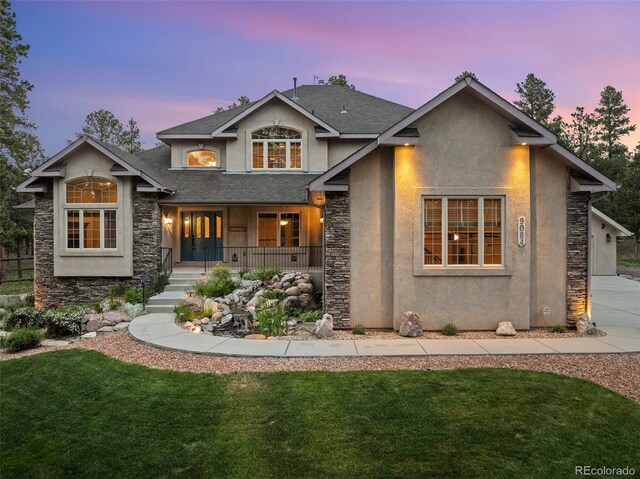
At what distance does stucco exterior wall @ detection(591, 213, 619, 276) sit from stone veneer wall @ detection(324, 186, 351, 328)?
18.5m

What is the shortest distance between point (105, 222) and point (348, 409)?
12.0m

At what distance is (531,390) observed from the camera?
219 inches

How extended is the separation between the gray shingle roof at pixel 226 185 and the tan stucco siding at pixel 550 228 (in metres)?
7.96

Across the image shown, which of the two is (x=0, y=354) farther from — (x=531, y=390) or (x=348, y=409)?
(x=531, y=390)

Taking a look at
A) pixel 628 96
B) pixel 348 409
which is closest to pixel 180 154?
pixel 348 409

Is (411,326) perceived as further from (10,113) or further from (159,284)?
(10,113)

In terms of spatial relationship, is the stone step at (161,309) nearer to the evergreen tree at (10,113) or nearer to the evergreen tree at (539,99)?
the evergreen tree at (10,113)

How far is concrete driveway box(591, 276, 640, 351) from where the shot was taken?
8.42m

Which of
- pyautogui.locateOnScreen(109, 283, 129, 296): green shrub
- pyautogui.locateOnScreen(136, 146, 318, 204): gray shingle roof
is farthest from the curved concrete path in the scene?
pyautogui.locateOnScreen(136, 146, 318, 204): gray shingle roof

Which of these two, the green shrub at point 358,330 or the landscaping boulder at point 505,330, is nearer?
the landscaping boulder at point 505,330

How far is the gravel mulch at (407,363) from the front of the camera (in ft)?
21.2

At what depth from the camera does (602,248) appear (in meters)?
21.0

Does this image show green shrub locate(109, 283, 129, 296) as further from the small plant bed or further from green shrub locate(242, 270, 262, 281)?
green shrub locate(242, 270, 262, 281)

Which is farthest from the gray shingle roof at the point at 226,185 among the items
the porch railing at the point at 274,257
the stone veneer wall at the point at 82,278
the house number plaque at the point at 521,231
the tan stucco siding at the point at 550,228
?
the tan stucco siding at the point at 550,228
